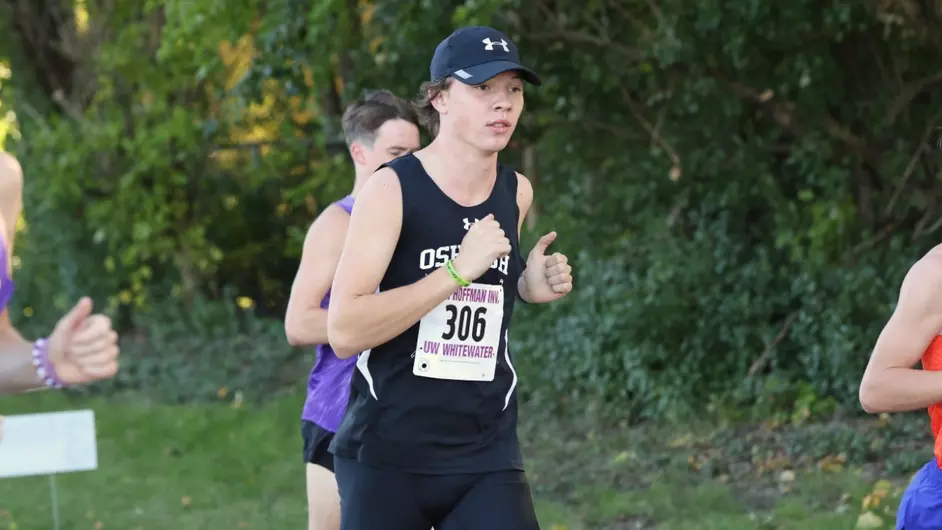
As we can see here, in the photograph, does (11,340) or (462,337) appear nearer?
(11,340)

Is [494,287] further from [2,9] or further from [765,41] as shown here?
[2,9]

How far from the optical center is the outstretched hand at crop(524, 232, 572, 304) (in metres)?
3.55

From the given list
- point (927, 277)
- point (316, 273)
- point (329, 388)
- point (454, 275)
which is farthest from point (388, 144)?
point (927, 277)

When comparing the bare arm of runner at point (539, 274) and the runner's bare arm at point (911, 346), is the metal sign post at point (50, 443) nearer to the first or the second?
the bare arm of runner at point (539, 274)

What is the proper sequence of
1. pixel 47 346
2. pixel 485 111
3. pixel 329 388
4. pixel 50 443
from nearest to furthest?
pixel 47 346, pixel 485 111, pixel 329 388, pixel 50 443

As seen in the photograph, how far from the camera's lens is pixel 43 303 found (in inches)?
528

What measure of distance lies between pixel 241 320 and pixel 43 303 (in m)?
2.09

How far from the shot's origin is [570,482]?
7414mm

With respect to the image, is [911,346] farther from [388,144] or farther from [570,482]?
[570,482]

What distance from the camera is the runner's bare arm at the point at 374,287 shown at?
124 inches

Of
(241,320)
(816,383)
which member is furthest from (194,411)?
(816,383)

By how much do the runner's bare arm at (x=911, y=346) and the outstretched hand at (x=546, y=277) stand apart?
789 millimetres

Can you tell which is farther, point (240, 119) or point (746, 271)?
point (240, 119)

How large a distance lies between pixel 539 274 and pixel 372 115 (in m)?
1.03
